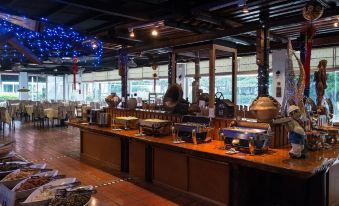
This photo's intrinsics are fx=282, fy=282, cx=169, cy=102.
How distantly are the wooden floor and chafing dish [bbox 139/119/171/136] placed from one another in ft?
2.73

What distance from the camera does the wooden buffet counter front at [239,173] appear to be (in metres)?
2.91

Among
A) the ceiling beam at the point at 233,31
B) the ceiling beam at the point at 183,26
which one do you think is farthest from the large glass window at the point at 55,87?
the ceiling beam at the point at 183,26

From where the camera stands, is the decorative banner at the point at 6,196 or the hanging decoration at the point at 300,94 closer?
the decorative banner at the point at 6,196

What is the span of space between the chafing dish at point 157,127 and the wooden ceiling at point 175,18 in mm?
1974

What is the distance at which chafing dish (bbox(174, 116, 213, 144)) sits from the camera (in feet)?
12.8

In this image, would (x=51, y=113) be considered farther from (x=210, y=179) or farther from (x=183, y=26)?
(x=210, y=179)

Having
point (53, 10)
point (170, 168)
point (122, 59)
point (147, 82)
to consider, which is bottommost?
point (170, 168)

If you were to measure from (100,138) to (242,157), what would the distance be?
348 centimetres

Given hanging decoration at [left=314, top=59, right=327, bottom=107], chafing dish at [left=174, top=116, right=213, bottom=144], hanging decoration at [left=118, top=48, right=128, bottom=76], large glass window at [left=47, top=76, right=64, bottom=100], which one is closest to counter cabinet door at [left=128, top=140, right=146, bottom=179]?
chafing dish at [left=174, top=116, right=213, bottom=144]

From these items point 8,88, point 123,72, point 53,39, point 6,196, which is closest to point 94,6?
point 53,39

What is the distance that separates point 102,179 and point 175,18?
3146 mm

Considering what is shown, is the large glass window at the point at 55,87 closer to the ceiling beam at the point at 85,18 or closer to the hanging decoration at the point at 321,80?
the ceiling beam at the point at 85,18

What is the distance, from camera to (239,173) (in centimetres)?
329

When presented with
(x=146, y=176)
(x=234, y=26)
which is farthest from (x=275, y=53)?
(x=146, y=176)
